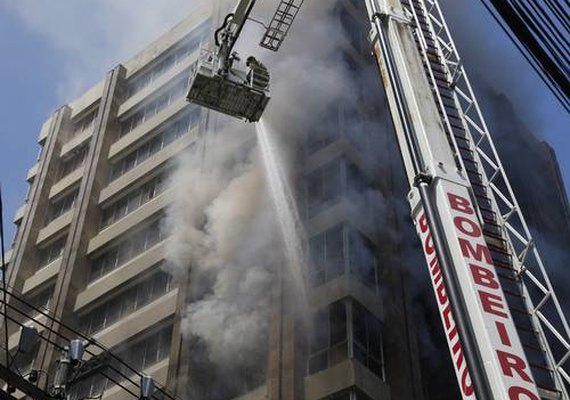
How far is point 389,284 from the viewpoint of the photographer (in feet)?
73.9

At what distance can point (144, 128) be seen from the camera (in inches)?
1239

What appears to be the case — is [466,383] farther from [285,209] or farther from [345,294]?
[285,209]

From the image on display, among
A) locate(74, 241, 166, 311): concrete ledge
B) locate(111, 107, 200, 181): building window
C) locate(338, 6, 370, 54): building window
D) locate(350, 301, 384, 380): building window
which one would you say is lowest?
locate(350, 301, 384, 380): building window

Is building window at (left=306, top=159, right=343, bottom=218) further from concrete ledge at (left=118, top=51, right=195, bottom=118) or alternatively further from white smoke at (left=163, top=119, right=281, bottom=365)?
concrete ledge at (left=118, top=51, right=195, bottom=118)

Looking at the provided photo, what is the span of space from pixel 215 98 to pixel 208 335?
11140mm

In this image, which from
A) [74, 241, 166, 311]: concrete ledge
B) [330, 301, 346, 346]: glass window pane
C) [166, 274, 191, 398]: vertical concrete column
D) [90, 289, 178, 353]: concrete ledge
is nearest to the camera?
[330, 301, 346, 346]: glass window pane

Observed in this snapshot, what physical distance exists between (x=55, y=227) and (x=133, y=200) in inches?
150

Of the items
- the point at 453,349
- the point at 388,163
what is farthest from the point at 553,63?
the point at 388,163

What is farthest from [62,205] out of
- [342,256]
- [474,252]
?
[474,252]

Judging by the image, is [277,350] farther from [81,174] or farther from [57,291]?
[81,174]

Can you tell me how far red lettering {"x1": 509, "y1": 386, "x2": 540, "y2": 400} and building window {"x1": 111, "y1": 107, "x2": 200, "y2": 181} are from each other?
23.9 m

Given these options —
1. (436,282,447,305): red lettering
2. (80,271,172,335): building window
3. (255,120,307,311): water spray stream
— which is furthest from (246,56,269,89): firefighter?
(80,271,172,335): building window

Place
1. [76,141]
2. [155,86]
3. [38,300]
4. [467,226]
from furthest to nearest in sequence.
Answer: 1. [76,141]
2. [155,86]
3. [38,300]
4. [467,226]

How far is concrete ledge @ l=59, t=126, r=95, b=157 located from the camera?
34219 millimetres
